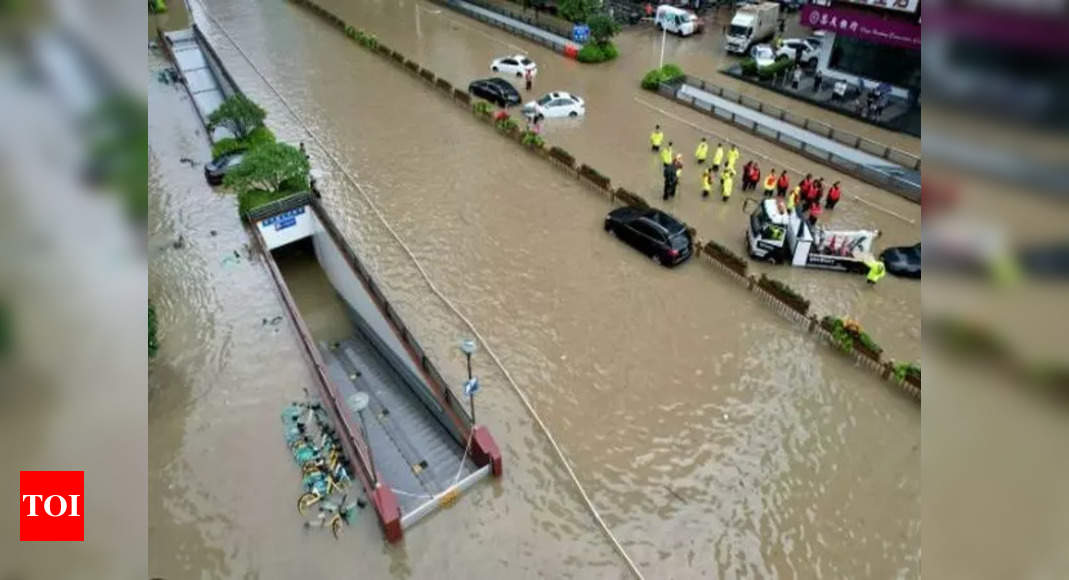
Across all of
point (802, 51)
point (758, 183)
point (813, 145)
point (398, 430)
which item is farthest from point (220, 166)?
point (802, 51)

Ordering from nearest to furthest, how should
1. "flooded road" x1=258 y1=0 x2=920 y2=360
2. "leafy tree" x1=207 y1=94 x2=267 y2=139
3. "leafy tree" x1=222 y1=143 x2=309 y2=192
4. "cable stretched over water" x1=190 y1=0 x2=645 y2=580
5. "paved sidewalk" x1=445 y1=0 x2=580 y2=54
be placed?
1. "cable stretched over water" x1=190 y1=0 x2=645 y2=580
2. "flooded road" x1=258 y1=0 x2=920 y2=360
3. "leafy tree" x1=222 y1=143 x2=309 y2=192
4. "leafy tree" x1=207 y1=94 x2=267 y2=139
5. "paved sidewalk" x1=445 y1=0 x2=580 y2=54

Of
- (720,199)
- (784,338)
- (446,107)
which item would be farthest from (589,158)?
(784,338)

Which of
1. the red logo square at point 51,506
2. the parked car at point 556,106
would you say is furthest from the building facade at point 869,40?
the red logo square at point 51,506

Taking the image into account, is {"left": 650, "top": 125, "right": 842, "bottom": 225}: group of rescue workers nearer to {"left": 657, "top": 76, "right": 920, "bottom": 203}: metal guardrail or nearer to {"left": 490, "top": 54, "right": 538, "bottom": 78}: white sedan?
{"left": 657, "top": 76, "right": 920, "bottom": 203}: metal guardrail

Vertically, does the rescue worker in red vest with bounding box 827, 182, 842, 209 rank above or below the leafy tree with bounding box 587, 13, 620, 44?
below

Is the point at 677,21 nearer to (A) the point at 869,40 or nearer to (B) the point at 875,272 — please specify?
(A) the point at 869,40

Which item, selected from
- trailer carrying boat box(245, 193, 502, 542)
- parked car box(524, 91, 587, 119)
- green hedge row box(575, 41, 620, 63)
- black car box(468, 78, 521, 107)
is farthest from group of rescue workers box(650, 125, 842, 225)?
green hedge row box(575, 41, 620, 63)

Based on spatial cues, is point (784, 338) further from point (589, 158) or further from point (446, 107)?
point (446, 107)
